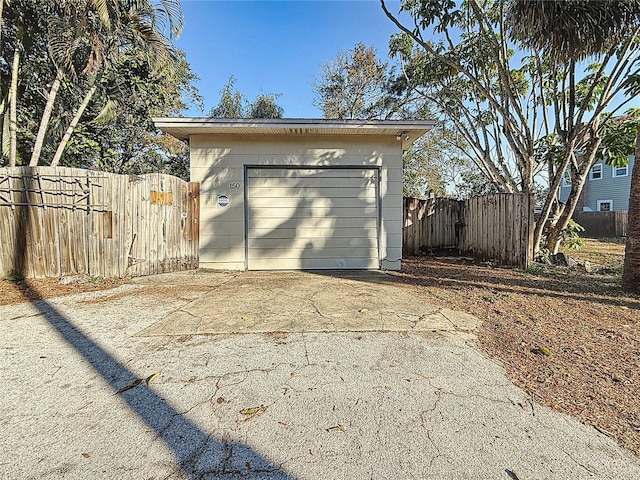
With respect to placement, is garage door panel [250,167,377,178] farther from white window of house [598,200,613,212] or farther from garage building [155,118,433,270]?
white window of house [598,200,613,212]

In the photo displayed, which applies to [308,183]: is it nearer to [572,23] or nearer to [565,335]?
[565,335]

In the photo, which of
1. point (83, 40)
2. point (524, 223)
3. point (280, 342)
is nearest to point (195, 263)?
point (280, 342)

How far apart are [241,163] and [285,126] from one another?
123 centimetres

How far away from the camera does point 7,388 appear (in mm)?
2164

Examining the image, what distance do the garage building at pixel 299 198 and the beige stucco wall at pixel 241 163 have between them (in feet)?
0.07

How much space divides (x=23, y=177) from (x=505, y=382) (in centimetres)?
680

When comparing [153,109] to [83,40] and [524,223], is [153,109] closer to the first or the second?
[83,40]

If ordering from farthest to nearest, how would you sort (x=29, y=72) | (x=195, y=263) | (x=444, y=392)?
(x=29, y=72) < (x=195, y=263) < (x=444, y=392)

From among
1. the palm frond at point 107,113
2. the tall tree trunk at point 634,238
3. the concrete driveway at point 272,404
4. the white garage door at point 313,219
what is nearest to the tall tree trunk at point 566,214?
the tall tree trunk at point 634,238

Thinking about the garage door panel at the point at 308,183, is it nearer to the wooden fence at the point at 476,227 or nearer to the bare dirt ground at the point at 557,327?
the bare dirt ground at the point at 557,327

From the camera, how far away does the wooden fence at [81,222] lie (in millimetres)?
5039

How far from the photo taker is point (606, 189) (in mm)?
20109

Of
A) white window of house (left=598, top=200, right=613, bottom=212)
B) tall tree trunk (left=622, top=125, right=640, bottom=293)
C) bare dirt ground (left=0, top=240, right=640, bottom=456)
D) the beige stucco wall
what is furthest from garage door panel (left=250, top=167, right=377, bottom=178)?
white window of house (left=598, top=200, right=613, bottom=212)

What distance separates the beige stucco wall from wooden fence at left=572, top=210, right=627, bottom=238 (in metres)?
16.1
